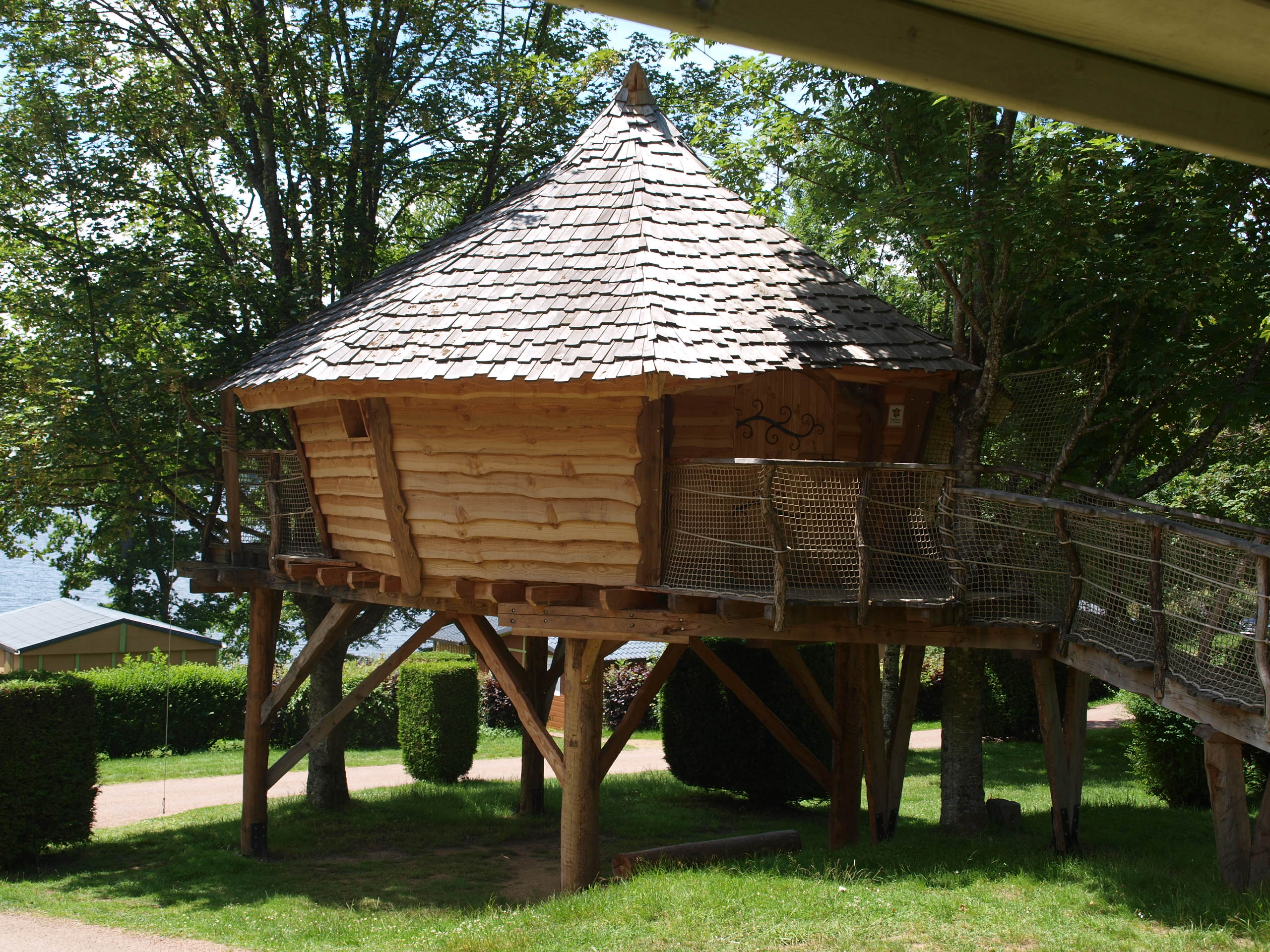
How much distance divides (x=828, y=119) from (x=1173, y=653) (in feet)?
22.8

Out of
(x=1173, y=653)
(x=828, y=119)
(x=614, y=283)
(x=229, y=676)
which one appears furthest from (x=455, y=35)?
(x=229, y=676)

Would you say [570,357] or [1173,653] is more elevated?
[570,357]

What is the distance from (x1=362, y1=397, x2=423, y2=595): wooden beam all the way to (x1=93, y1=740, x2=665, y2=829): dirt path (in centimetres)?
744

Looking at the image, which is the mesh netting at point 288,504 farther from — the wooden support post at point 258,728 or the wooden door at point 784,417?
the wooden door at point 784,417

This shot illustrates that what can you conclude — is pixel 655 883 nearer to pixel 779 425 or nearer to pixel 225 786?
pixel 779 425

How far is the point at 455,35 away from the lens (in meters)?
15.4

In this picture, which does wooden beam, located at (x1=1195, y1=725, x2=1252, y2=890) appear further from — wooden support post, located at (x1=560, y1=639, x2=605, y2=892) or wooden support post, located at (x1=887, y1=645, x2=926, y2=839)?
wooden support post, located at (x1=560, y1=639, x2=605, y2=892)

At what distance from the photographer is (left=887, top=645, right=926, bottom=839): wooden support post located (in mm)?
10562

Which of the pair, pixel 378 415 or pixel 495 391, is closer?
pixel 495 391

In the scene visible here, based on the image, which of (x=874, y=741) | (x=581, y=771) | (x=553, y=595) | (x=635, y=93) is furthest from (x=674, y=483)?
(x=635, y=93)

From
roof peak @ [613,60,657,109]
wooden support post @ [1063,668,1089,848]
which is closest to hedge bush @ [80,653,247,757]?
roof peak @ [613,60,657,109]

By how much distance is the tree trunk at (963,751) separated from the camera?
1084 centimetres

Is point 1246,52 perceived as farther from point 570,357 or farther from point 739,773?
point 739,773

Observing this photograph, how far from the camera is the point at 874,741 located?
1059 centimetres
